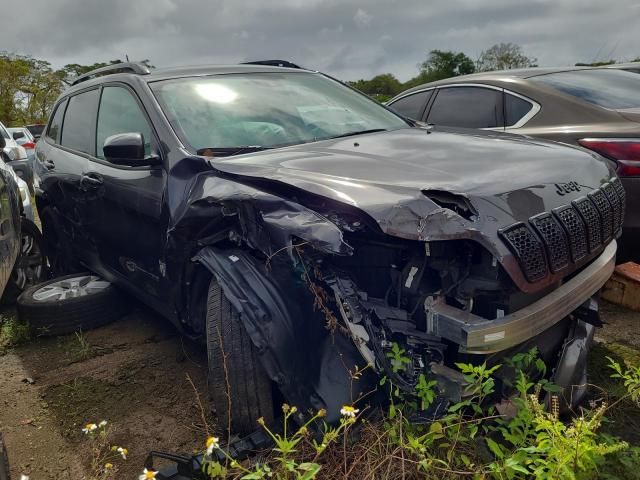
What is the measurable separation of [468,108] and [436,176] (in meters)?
2.91

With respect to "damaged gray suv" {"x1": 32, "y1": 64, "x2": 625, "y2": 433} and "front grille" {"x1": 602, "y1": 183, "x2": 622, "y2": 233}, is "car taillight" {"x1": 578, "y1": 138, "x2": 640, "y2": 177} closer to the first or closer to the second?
"damaged gray suv" {"x1": 32, "y1": 64, "x2": 625, "y2": 433}

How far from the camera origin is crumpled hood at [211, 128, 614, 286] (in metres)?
1.86

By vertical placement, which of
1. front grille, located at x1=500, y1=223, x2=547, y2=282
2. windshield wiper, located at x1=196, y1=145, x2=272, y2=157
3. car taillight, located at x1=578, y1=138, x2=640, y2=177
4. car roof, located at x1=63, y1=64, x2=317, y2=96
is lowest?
front grille, located at x1=500, y1=223, x2=547, y2=282

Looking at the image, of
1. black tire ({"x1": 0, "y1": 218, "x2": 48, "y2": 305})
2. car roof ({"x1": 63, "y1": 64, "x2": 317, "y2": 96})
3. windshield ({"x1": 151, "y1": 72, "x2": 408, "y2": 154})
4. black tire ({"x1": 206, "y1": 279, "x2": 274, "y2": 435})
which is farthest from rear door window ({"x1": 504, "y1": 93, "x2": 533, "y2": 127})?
black tire ({"x1": 0, "y1": 218, "x2": 48, "y2": 305})

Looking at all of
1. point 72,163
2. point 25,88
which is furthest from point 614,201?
point 25,88

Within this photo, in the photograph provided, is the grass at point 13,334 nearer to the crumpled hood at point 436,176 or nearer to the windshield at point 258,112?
the windshield at point 258,112

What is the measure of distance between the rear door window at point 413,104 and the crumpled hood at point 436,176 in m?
2.47

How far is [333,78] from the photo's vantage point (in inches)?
160

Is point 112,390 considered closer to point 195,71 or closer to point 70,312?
point 70,312

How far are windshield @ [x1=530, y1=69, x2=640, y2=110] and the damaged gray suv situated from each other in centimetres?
148

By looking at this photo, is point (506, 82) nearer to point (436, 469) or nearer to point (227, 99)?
point (227, 99)

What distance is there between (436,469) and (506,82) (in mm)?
3464

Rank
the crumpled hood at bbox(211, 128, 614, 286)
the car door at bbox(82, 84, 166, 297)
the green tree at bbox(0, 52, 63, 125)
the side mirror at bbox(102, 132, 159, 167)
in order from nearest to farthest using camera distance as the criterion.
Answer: the crumpled hood at bbox(211, 128, 614, 286) < the side mirror at bbox(102, 132, 159, 167) < the car door at bbox(82, 84, 166, 297) < the green tree at bbox(0, 52, 63, 125)

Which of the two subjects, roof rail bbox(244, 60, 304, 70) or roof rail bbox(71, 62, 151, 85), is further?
roof rail bbox(244, 60, 304, 70)
